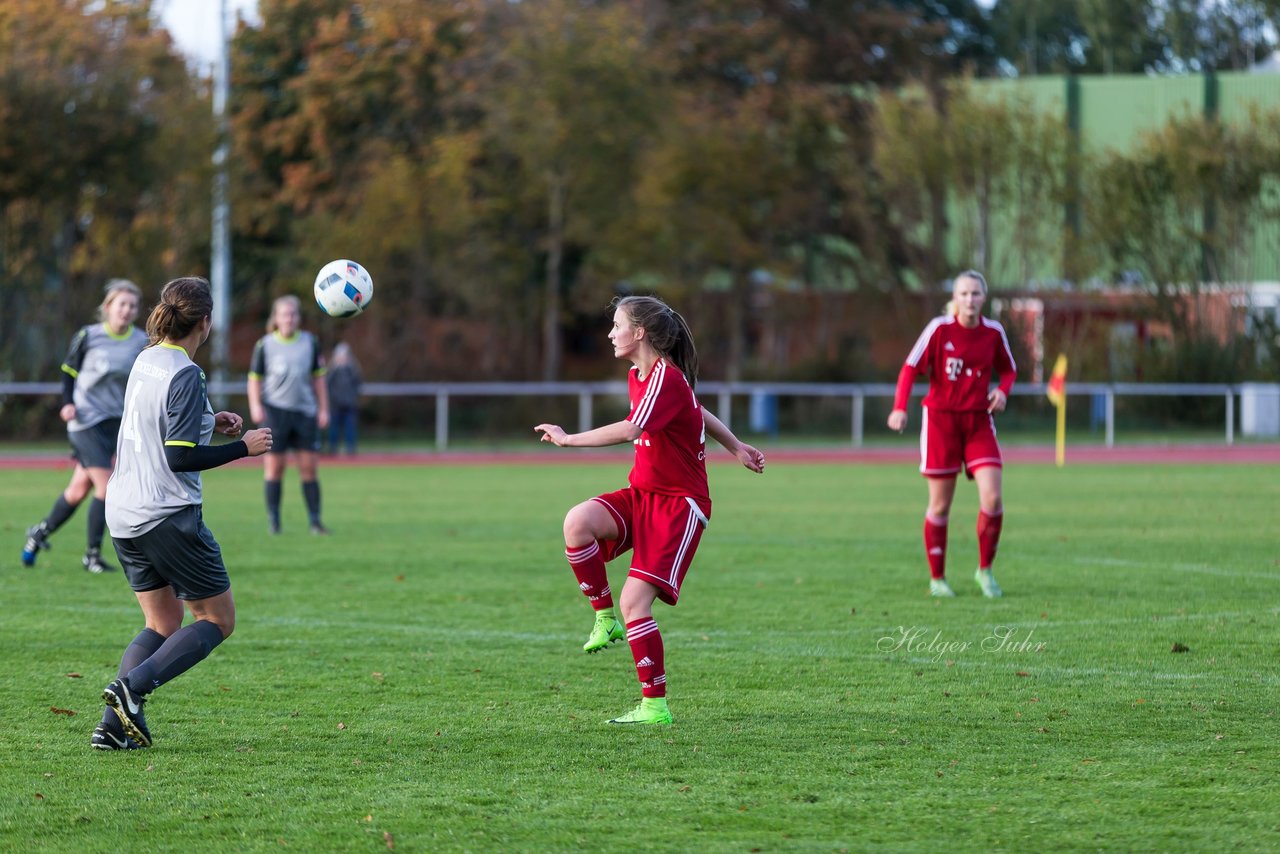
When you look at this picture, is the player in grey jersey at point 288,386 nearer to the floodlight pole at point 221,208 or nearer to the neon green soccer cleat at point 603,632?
the neon green soccer cleat at point 603,632

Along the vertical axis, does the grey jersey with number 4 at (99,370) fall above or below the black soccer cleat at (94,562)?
above

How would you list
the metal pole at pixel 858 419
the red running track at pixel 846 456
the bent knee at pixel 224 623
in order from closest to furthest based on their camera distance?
1. the bent knee at pixel 224 623
2. the red running track at pixel 846 456
3. the metal pole at pixel 858 419

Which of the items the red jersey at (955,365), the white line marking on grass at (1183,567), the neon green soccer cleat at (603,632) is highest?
the red jersey at (955,365)

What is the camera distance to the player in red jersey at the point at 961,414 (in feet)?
34.0

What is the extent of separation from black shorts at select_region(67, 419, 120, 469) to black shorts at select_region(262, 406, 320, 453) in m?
2.60

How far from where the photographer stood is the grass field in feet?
16.4

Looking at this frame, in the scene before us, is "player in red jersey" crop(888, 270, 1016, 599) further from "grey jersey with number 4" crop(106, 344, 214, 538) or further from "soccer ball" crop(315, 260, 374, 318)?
"grey jersey with number 4" crop(106, 344, 214, 538)

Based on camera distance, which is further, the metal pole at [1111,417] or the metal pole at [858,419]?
the metal pole at [858,419]

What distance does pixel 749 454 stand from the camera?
22.2 ft

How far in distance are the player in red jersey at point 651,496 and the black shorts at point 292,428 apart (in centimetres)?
756

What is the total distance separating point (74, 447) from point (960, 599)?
6.15 m

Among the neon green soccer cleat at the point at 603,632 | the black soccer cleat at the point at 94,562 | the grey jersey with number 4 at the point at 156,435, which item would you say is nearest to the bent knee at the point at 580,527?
the neon green soccer cleat at the point at 603,632

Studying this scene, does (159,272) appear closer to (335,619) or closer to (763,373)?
(763,373)

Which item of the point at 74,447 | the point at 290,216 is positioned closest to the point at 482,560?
the point at 74,447
